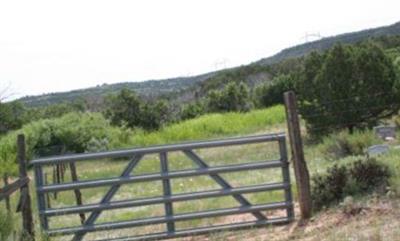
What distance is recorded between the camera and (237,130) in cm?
4166

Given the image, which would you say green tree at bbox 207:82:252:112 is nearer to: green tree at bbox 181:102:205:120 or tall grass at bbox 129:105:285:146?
green tree at bbox 181:102:205:120

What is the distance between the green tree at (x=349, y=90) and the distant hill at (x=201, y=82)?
184ft

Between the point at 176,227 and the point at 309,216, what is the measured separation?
2.09 meters

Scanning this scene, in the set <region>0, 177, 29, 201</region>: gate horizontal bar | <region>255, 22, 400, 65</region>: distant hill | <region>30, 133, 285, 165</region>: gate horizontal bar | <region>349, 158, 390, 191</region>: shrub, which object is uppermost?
<region>255, 22, 400, 65</region>: distant hill

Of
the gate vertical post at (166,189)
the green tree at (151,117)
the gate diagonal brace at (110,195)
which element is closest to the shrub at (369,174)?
the gate vertical post at (166,189)

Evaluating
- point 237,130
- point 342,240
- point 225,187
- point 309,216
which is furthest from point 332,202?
point 237,130

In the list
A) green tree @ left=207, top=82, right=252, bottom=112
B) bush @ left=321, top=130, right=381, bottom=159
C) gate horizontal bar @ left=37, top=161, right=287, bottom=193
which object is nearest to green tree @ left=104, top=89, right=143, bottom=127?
green tree @ left=207, top=82, right=252, bottom=112

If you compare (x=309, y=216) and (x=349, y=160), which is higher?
(x=349, y=160)

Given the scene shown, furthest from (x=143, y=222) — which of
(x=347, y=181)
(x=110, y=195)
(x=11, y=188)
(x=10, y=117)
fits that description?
(x=10, y=117)

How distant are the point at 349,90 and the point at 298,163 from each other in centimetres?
1552

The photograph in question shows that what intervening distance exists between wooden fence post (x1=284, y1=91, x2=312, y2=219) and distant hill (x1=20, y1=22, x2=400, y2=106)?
71.0m

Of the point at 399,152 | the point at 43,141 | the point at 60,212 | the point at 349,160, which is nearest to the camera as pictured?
the point at 60,212

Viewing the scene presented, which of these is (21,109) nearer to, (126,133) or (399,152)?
(126,133)

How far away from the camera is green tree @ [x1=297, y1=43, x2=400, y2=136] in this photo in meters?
23.8
